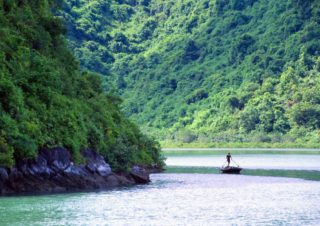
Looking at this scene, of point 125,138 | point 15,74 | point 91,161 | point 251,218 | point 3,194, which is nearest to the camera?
point 251,218

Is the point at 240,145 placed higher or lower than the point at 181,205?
higher

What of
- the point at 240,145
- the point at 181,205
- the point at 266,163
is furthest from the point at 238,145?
the point at 181,205

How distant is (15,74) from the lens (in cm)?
6178

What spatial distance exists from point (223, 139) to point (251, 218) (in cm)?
14236

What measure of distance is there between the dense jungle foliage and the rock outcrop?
785 mm

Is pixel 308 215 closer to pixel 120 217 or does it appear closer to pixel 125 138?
pixel 120 217

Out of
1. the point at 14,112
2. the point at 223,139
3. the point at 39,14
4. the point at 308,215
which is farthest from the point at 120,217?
the point at 223,139

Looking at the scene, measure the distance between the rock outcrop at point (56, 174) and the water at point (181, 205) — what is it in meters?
2.07

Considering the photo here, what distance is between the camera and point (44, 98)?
63906mm

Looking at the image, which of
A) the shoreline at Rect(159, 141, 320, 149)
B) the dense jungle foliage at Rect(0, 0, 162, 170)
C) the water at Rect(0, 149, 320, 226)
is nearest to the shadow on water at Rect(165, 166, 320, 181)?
the water at Rect(0, 149, 320, 226)

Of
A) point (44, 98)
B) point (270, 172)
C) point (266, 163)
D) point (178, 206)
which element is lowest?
point (178, 206)

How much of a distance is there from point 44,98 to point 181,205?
16336mm

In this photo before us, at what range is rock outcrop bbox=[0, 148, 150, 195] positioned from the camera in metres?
57.6

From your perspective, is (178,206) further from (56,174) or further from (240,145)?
(240,145)
